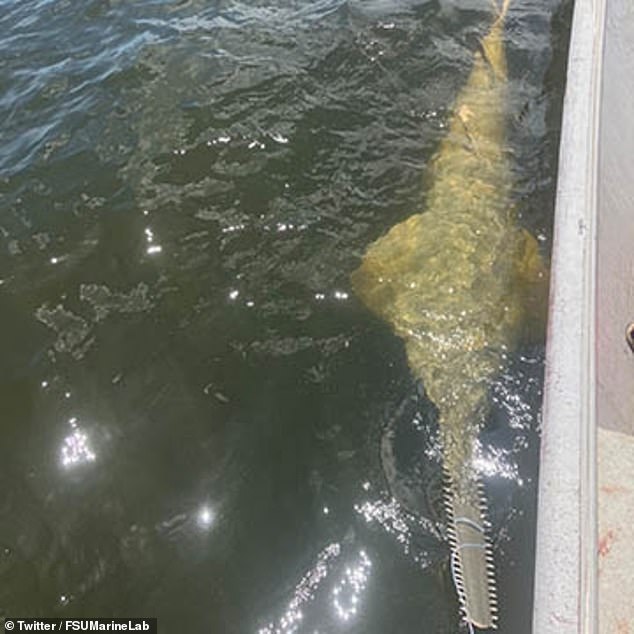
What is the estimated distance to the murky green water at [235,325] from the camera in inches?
131

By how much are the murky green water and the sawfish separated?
4.1 inches

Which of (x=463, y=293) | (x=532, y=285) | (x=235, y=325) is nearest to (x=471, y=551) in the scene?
(x=463, y=293)

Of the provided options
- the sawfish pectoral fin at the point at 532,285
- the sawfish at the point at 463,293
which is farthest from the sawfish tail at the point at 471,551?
the sawfish pectoral fin at the point at 532,285

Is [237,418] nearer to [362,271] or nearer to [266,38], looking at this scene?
[362,271]

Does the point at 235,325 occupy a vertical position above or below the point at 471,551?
above

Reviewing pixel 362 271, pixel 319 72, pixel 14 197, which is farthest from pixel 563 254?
pixel 14 197

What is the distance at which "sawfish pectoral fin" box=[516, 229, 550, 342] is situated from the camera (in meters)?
4.22

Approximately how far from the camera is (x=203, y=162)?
563 centimetres

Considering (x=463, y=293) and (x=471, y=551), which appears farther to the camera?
(x=463, y=293)

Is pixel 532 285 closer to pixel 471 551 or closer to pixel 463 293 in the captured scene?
pixel 463 293

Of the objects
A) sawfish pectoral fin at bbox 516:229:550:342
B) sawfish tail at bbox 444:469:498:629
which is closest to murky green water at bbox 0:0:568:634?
sawfish tail at bbox 444:469:498:629

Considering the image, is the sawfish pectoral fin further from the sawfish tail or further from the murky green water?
the sawfish tail

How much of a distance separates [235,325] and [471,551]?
2.09m

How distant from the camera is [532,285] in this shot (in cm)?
448
